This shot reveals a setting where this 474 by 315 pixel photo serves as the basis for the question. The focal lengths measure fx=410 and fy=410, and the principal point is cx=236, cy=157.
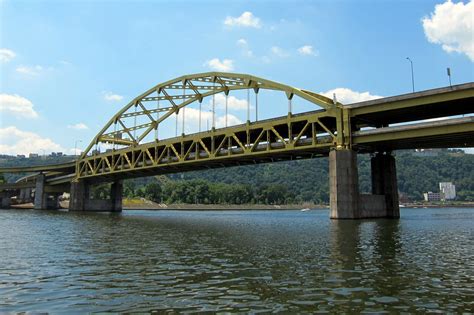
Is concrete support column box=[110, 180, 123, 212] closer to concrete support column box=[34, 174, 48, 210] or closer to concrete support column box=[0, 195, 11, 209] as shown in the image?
concrete support column box=[34, 174, 48, 210]

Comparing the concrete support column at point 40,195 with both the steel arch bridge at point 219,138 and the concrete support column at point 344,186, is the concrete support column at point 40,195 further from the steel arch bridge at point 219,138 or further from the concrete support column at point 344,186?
the concrete support column at point 344,186

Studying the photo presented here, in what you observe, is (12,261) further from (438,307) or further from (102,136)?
(102,136)

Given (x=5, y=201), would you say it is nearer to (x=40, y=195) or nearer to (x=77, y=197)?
(x=40, y=195)

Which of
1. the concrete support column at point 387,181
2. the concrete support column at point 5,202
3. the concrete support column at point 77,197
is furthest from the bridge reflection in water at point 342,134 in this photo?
the concrete support column at point 5,202

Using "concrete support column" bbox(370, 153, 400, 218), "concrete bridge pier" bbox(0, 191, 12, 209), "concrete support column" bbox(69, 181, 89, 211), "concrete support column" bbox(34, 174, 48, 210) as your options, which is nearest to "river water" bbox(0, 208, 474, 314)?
"concrete support column" bbox(370, 153, 400, 218)

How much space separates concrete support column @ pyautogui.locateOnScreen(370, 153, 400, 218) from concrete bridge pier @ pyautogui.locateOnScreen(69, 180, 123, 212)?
85.4 meters

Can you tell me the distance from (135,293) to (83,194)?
116 metres

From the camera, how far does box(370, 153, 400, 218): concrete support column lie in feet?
217

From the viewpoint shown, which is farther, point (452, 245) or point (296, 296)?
point (452, 245)

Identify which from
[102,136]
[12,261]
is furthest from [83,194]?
[12,261]

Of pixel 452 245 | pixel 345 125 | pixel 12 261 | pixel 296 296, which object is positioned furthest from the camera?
pixel 345 125

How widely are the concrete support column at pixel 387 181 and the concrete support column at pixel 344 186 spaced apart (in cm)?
1197

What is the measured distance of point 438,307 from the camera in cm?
1109

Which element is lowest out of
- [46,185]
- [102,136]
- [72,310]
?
[72,310]
